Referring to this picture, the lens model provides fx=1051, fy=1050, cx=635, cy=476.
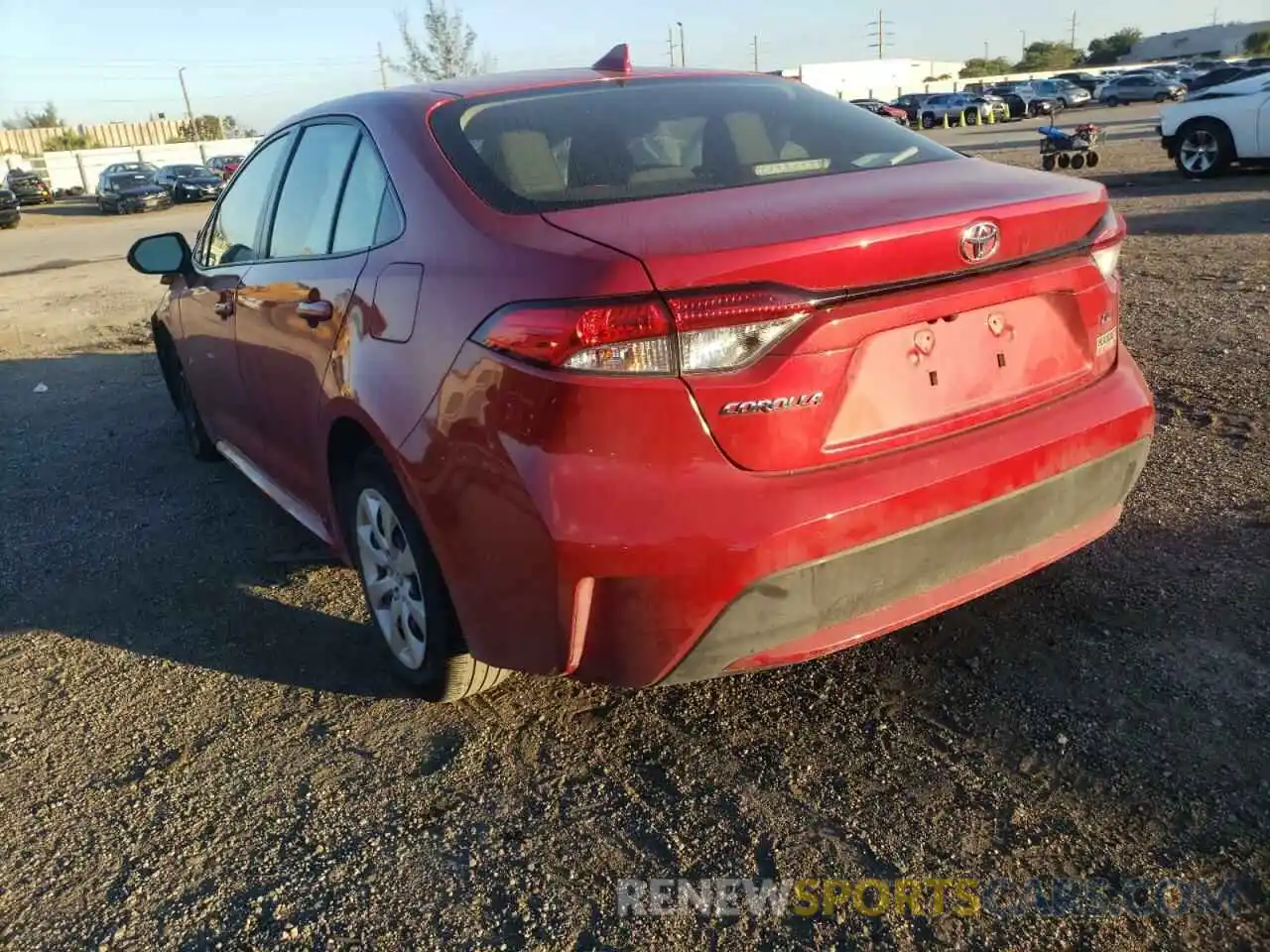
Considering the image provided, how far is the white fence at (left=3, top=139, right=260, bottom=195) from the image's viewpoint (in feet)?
171

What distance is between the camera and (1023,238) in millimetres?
2391

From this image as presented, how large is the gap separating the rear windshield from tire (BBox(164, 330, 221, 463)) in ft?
8.77

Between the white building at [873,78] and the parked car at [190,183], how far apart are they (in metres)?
41.3

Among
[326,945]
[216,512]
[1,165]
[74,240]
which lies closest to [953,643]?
[326,945]

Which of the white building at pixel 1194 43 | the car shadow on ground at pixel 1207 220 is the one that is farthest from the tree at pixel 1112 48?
the car shadow on ground at pixel 1207 220

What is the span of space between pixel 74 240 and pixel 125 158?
1443 inches

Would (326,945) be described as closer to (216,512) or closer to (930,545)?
(930,545)

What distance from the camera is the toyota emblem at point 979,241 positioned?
7.47 ft

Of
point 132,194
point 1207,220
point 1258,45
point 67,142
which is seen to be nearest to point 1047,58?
Answer: point 1258,45

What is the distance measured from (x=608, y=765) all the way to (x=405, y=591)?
73cm

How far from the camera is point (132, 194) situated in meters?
34.1

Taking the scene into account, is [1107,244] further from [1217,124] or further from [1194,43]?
[1194,43]

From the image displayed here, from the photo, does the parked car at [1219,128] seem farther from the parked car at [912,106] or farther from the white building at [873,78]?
the white building at [873,78]

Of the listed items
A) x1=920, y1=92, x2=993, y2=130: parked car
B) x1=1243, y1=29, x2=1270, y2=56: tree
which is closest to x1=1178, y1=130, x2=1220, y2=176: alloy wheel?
x1=920, y1=92, x2=993, y2=130: parked car
